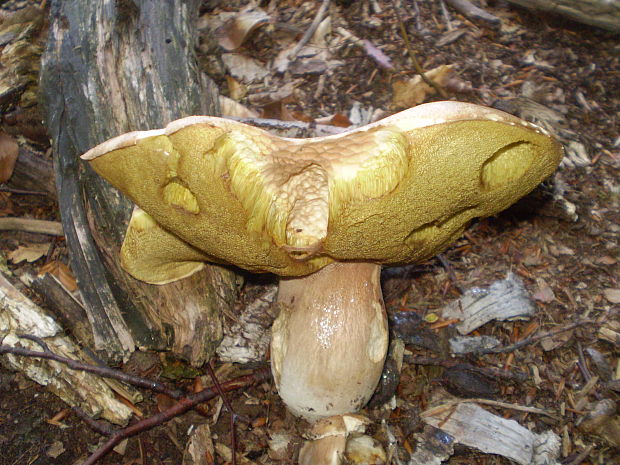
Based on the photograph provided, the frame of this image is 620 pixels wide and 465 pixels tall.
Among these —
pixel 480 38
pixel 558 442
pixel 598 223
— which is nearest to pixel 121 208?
pixel 558 442

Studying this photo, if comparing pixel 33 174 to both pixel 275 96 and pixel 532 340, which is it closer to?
pixel 275 96

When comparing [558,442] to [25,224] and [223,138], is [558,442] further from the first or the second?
[25,224]

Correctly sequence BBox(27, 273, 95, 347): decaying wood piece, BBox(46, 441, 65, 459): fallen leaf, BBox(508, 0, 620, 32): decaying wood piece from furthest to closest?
1. BBox(508, 0, 620, 32): decaying wood piece
2. BBox(27, 273, 95, 347): decaying wood piece
3. BBox(46, 441, 65, 459): fallen leaf

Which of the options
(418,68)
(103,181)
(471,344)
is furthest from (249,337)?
(418,68)

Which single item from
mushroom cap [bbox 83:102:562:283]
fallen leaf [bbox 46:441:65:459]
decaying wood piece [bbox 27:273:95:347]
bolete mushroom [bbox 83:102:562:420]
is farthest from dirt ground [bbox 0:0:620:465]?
mushroom cap [bbox 83:102:562:283]

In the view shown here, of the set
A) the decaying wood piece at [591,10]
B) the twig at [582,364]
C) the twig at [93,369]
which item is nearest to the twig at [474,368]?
the twig at [582,364]

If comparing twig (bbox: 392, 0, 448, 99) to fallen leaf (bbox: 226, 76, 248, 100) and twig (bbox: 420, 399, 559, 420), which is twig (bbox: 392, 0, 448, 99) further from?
twig (bbox: 420, 399, 559, 420)

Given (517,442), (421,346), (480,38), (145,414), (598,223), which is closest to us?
(517,442)
